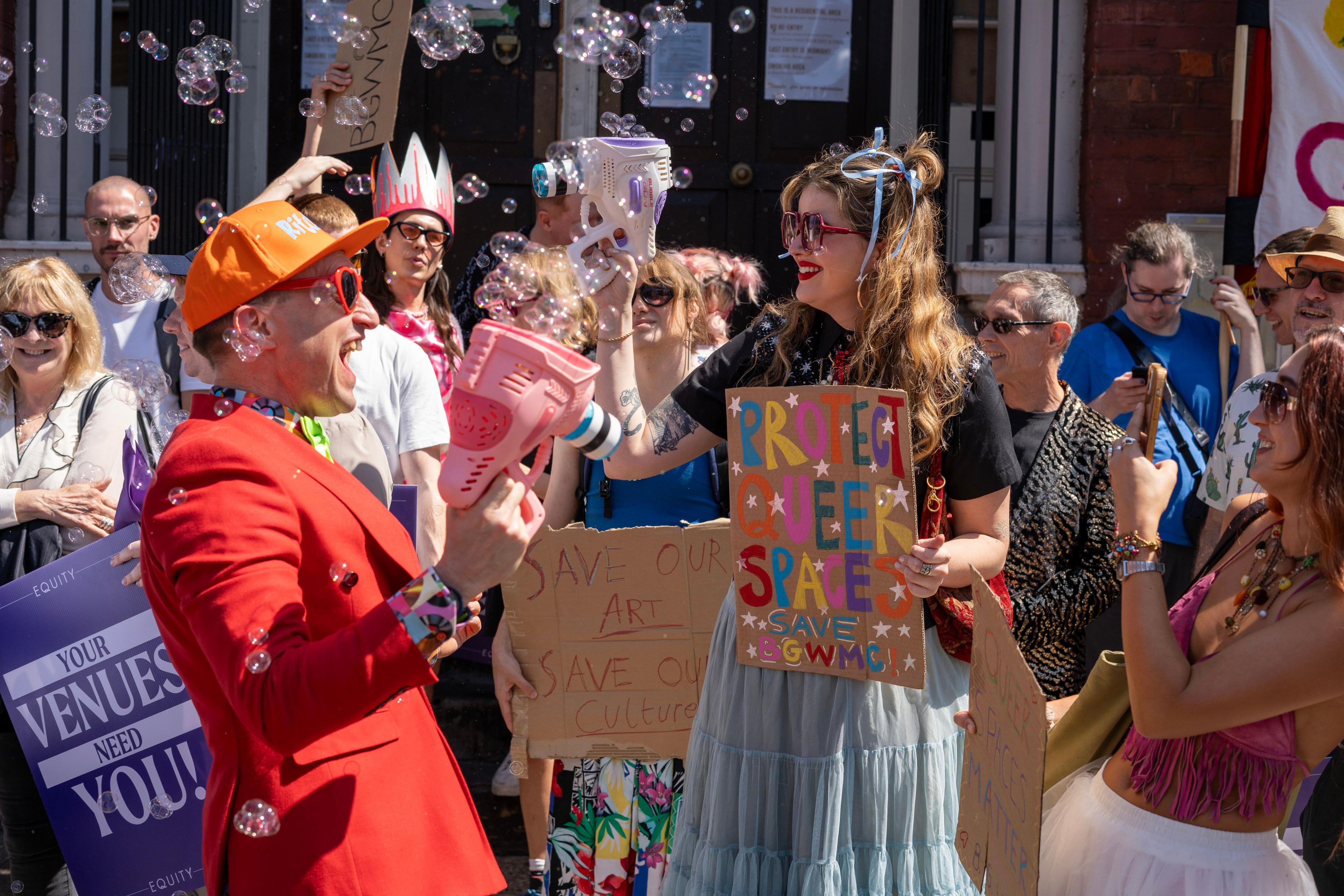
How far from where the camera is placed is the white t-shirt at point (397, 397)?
147 inches

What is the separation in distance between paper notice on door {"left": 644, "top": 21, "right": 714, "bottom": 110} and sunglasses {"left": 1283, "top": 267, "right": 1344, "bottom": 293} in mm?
3111

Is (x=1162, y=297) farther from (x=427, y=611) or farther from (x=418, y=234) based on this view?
(x=427, y=611)

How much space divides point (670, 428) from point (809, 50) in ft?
13.5

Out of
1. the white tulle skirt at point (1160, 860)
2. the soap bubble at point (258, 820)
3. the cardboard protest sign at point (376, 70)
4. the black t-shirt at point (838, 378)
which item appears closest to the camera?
the soap bubble at point (258, 820)

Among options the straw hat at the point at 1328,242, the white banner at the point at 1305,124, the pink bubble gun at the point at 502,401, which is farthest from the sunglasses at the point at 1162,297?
the pink bubble gun at the point at 502,401

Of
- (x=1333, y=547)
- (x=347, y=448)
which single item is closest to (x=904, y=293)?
(x=1333, y=547)

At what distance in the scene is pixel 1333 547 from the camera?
2.02 metres

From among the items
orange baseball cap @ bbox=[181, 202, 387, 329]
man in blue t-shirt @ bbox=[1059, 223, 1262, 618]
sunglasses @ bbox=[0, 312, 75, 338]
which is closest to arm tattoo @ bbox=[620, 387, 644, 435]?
orange baseball cap @ bbox=[181, 202, 387, 329]

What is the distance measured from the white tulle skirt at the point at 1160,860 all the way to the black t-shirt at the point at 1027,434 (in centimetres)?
128

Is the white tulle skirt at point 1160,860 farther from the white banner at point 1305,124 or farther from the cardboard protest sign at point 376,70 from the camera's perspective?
the white banner at point 1305,124

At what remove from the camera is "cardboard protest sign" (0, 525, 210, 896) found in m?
3.10

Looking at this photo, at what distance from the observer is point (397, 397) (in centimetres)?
379

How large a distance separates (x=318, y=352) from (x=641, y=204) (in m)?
0.75

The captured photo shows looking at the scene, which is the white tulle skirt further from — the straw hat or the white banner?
the white banner
